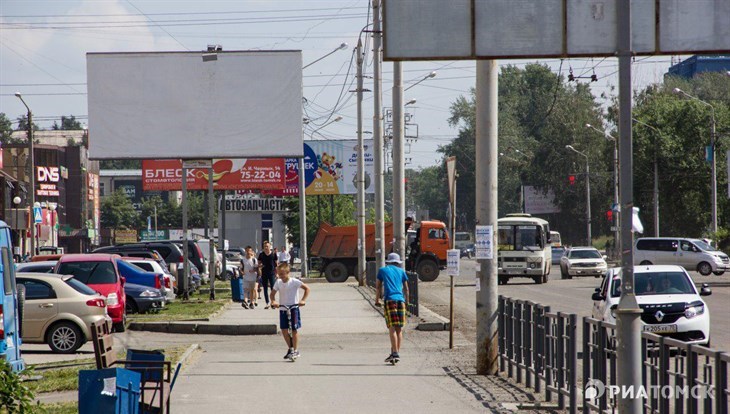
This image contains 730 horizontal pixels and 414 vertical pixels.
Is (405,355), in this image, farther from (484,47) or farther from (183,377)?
(484,47)

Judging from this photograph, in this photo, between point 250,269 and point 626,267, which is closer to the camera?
point 626,267

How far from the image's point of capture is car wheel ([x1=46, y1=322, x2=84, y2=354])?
19.6m

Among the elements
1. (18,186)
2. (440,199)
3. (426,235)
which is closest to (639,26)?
(426,235)

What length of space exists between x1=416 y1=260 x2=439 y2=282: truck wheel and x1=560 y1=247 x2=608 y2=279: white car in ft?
21.1

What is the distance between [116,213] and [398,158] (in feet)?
373

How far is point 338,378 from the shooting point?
14984 millimetres

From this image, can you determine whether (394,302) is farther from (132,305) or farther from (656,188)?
(656,188)

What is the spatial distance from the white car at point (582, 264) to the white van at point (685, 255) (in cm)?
217

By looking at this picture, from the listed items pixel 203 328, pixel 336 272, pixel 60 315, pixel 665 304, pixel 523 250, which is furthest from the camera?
pixel 336 272

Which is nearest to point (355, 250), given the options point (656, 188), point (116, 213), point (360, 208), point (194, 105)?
point (360, 208)

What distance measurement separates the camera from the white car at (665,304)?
1722 centimetres

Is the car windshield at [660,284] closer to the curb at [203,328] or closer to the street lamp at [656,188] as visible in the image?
the curb at [203,328]

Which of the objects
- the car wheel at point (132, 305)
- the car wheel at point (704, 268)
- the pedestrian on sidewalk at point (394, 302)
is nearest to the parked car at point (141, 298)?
the car wheel at point (132, 305)

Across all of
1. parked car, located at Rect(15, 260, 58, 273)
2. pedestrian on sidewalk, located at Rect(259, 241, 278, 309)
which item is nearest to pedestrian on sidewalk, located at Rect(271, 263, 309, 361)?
parked car, located at Rect(15, 260, 58, 273)
